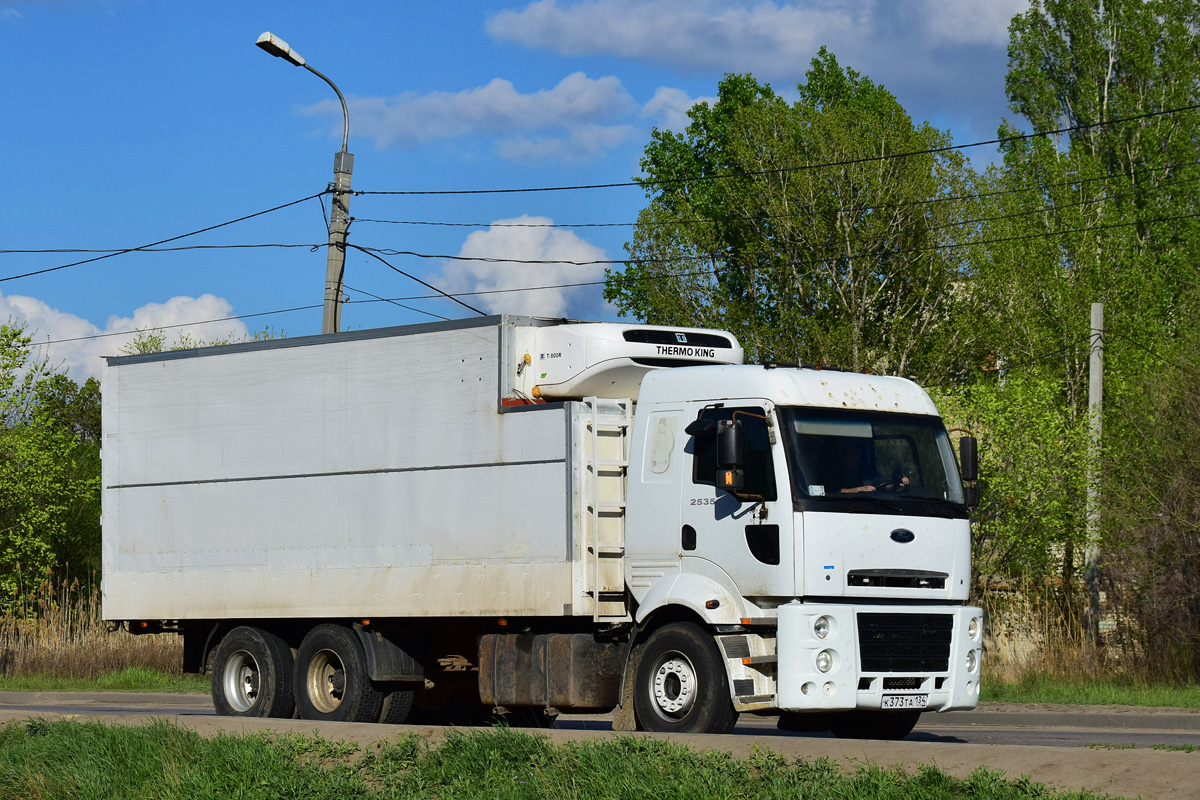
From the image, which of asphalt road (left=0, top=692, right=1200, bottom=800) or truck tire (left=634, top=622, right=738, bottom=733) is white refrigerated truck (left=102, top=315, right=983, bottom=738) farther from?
asphalt road (left=0, top=692, right=1200, bottom=800)

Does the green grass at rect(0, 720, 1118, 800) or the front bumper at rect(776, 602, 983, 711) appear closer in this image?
the green grass at rect(0, 720, 1118, 800)

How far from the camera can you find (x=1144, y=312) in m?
37.6

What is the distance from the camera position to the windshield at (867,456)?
11938 mm

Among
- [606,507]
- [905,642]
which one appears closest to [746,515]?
[606,507]

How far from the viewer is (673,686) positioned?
1219 cm

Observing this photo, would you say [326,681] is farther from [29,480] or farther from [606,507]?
[29,480]

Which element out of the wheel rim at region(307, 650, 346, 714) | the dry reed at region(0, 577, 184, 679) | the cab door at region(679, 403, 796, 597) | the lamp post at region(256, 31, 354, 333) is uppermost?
the lamp post at region(256, 31, 354, 333)

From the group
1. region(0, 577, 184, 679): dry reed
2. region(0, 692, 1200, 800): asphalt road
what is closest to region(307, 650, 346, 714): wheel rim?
region(0, 692, 1200, 800): asphalt road

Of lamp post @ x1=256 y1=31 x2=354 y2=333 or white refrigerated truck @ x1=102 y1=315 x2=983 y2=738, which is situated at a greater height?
lamp post @ x1=256 y1=31 x2=354 y2=333

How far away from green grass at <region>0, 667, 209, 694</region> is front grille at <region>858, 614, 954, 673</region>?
15.9 meters

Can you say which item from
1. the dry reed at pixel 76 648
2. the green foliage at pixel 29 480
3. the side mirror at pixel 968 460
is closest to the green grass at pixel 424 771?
the side mirror at pixel 968 460

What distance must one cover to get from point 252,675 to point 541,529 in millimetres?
4302

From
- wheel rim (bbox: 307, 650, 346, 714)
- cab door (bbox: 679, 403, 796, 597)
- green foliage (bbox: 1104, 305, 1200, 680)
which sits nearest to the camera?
cab door (bbox: 679, 403, 796, 597)

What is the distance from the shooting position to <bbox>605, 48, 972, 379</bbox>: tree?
37094 mm
